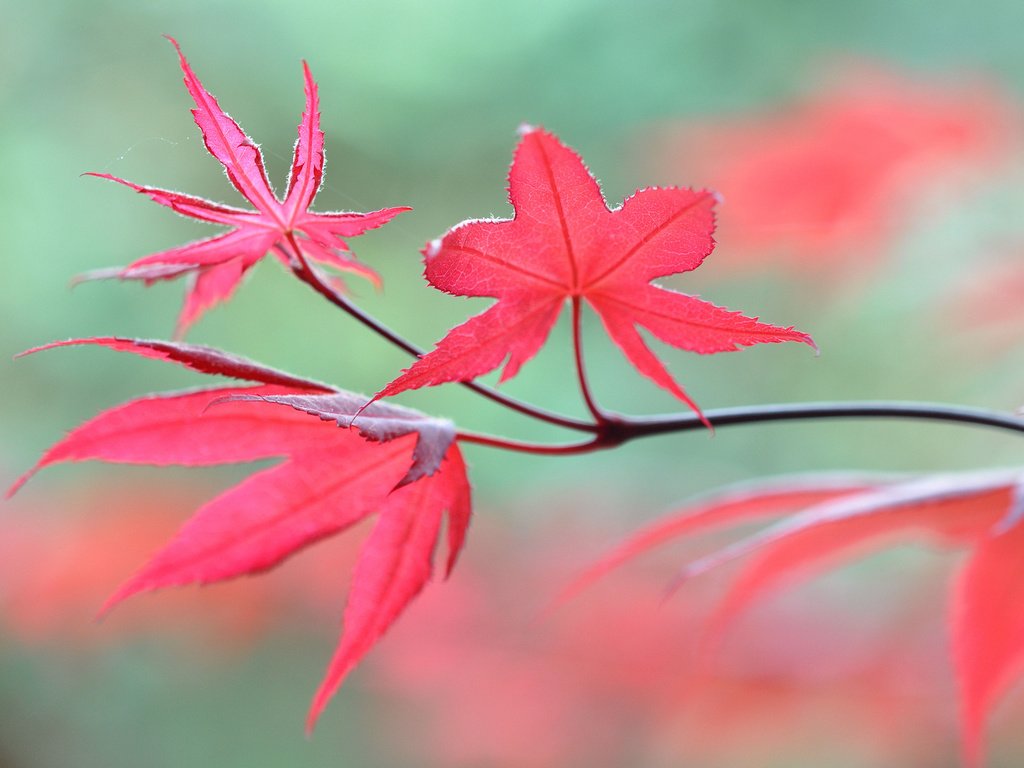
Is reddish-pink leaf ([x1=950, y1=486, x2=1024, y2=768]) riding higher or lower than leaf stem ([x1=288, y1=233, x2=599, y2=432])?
lower

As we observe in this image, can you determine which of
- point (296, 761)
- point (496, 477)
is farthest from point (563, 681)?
point (296, 761)

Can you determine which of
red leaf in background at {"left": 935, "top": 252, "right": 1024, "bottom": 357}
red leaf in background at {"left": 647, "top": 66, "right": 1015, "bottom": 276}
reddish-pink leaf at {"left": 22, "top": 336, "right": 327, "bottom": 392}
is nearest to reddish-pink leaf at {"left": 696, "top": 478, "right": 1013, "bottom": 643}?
reddish-pink leaf at {"left": 22, "top": 336, "right": 327, "bottom": 392}

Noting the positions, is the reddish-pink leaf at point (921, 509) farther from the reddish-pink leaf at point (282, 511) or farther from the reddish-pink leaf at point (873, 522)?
the reddish-pink leaf at point (282, 511)

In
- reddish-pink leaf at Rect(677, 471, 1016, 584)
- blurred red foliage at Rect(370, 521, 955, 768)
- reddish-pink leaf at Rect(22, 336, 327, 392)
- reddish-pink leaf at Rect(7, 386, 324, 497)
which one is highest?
reddish-pink leaf at Rect(22, 336, 327, 392)

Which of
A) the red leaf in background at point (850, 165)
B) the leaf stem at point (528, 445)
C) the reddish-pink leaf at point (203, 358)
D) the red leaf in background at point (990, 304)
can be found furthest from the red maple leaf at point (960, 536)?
the red leaf in background at point (850, 165)

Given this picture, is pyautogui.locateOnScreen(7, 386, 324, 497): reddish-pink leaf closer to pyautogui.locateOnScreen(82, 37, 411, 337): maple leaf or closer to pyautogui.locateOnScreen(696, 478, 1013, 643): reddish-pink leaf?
pyautogui.locateOnScreen(82, 37, 411, 337): maple leaf

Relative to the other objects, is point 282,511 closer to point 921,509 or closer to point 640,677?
point 921,509

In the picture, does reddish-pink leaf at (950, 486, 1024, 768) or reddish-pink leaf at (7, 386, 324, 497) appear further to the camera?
reddish-pink leaf at (950, 486, 1024, 768)
